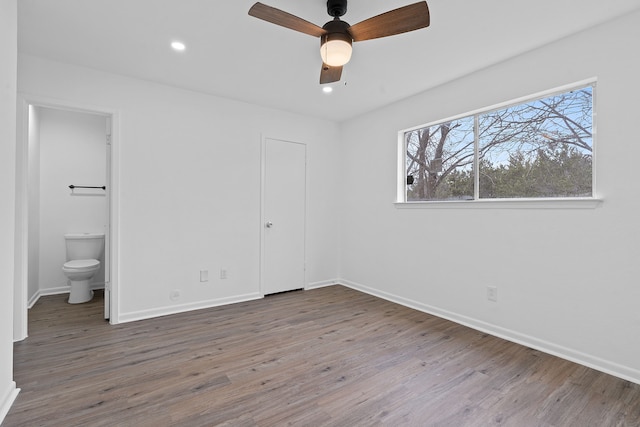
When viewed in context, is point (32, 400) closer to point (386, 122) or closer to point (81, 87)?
point (81, 87)

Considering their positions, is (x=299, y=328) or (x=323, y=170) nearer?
(x=299, y=328)

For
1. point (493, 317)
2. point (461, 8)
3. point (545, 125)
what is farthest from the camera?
point (493, 317)

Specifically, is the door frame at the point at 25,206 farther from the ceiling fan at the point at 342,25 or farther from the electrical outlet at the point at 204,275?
the ceiling fan at the point at 342,25

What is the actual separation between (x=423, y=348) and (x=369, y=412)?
99 centimetres

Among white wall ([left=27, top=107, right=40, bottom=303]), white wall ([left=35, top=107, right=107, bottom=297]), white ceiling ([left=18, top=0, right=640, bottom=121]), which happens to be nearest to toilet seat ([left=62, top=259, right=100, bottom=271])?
white wall ([left=27, top=107, right=40, bottom=303])

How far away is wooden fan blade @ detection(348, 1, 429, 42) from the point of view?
1627mm

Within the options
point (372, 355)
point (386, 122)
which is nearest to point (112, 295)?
point (372, 355)

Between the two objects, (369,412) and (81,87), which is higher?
(81,87)

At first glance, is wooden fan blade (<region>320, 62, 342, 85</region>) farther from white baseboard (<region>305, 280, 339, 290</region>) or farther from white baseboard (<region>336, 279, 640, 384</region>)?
white baseboard (<region>305, 280, 339, 290</region>)

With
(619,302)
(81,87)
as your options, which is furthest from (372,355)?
(81,87)

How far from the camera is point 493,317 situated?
2.84 meters

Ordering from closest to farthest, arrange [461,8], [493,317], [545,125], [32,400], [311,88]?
[32,400]
[461,8]
[545,125]
[493,317]
[311,88]

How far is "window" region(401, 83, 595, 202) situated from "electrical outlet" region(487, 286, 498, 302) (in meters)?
0.85

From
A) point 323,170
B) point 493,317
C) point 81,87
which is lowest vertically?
point 493,317
